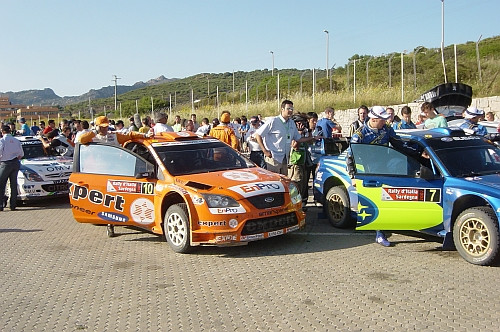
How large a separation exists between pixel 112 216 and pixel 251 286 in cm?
332

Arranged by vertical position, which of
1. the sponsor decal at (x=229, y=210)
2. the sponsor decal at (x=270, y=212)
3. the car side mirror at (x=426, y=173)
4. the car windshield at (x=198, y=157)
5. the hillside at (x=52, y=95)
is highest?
the hillside at (x=52, y=95)

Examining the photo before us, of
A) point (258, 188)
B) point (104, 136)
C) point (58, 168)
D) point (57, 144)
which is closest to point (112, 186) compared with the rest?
point (104, 136)

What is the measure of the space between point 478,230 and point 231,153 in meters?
3.96

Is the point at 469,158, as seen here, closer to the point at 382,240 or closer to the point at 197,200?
the point at 382,240

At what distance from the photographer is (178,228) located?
748 cm

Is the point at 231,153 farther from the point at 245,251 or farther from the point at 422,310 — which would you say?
the point at 422,310

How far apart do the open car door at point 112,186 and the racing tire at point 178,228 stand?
1.43ft

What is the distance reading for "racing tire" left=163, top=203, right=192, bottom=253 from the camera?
7.33m

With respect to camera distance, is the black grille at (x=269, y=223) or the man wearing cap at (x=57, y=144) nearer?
the black grille at (x=269, y=223)

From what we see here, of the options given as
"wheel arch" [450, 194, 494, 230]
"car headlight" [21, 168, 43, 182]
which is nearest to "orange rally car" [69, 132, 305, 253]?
"wheel arch" [450, 194, 494, 230]

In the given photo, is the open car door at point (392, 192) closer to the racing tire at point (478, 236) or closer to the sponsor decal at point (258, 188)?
the racing tire at point (478, 236)

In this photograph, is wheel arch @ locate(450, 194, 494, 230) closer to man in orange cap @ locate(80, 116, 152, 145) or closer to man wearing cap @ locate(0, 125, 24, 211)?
man in orange cap @ locate(80, 116, 152, 145)

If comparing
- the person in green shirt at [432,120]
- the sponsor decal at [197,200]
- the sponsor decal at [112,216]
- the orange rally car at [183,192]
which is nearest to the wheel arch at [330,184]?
the orange rally car at [183,192]

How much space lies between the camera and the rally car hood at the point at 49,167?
1238 centimetres
